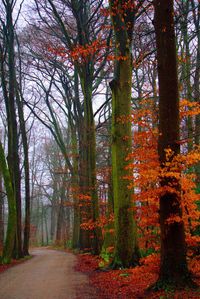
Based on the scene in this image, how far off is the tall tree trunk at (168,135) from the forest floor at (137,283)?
445 millimetres

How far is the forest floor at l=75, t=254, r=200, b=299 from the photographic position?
Answer: 21.0 feet

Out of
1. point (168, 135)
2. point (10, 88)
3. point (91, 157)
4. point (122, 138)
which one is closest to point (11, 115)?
point (10, 88)

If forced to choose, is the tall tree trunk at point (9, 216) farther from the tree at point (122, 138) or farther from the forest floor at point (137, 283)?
the tree at point (122, 138)

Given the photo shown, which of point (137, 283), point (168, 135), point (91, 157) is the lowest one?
point (137, 283)

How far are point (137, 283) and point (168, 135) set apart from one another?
3617 millimetres

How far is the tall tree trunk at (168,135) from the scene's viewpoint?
683 cm

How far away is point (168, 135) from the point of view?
6.97 metres

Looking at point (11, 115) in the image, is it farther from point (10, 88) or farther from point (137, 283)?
point (137, 283)

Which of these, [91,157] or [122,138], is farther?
[91,157]

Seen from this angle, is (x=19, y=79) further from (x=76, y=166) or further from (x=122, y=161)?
(x=122, y=161)

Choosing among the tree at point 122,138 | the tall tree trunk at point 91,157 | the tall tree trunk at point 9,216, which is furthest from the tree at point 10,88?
the tree at point 122,138

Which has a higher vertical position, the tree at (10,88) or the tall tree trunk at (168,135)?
the tree at (10,88)

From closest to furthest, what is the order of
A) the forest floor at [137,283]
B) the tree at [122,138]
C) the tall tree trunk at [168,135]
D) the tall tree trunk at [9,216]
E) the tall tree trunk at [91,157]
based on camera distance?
the forest floor at [137,283], the tall tree trunk at [168,135], the tree at [122,138], the tall tree trunk at [9,216], the tall tree trunk at [91,157]

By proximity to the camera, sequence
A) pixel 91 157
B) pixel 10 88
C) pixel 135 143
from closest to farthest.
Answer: pixel 135 143
pixel 91 157
pixel 10 88
